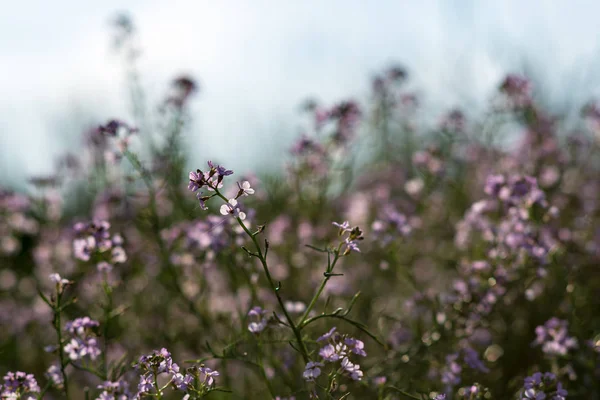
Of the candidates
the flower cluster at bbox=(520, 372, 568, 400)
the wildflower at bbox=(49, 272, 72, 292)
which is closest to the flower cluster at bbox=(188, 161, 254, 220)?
the wildflower at bbox=(49, 272, 72, 292)

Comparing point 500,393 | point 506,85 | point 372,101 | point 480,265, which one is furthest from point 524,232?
point 372,101

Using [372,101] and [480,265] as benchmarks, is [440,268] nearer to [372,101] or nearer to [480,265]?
[372,101]

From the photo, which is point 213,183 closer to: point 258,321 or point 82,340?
point 258,321

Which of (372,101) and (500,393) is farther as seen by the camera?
(372,101)

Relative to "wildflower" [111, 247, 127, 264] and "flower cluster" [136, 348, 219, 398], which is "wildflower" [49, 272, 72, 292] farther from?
"flower cluster" [136, 348, 219, 398]

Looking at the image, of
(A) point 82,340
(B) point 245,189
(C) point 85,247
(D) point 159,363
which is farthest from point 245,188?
(C) point 85,247

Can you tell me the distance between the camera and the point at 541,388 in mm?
2242

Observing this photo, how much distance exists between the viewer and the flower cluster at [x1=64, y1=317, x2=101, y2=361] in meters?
2.32

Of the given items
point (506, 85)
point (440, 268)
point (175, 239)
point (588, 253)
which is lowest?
point (588, 253)

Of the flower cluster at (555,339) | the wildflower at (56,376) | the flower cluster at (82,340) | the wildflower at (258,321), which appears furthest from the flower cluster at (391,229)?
the wildflower at (56,376)

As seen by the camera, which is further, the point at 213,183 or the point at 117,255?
the point at 117,255

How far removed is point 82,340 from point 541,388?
6.32 ft

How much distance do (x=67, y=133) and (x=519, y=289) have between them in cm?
1042

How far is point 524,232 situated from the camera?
3.05 meters
